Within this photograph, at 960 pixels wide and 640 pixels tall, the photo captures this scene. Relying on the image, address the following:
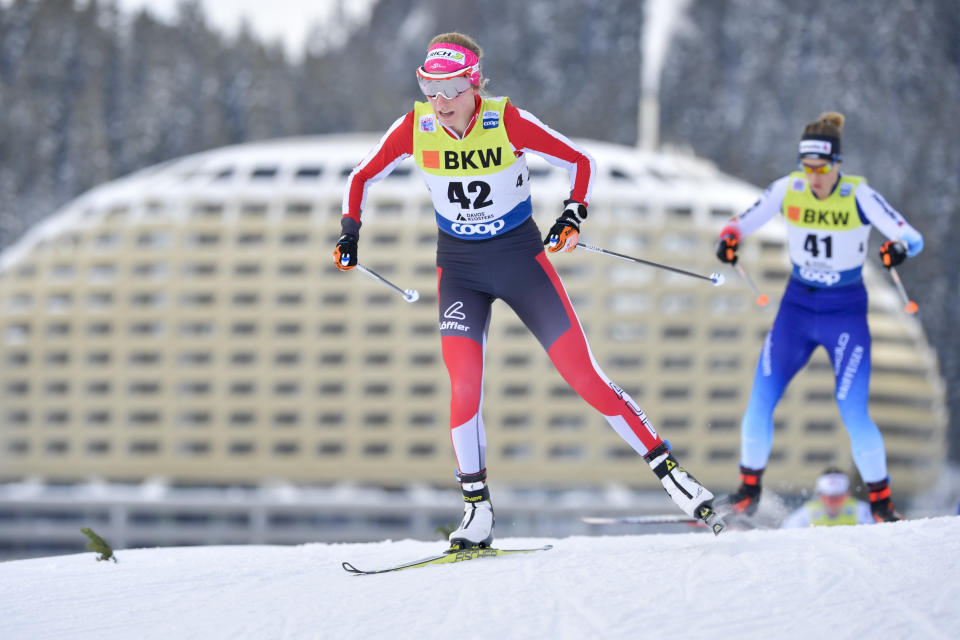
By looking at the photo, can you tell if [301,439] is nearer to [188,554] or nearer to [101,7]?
[188,554]

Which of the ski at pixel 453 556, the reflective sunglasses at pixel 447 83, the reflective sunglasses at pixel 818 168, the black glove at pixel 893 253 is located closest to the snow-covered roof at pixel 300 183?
the reflective sunglasses at pixel 818 168

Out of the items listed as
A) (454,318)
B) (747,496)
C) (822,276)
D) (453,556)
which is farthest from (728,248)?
(453,556)

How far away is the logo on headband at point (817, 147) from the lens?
589cm

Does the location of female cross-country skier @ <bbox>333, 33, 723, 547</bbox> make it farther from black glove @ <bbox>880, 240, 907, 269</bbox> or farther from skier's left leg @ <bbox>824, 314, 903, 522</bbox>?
black glove @ <bbox>880, 240, 907, 269</bbox>

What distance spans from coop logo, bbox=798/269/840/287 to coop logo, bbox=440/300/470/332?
2503 millimetres

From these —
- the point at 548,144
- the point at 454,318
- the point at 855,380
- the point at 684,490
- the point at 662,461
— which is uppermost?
the point at 548,144

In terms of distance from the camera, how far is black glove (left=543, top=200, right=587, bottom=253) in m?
4.52

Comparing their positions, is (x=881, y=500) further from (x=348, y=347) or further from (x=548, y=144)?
(x=348, y=347)

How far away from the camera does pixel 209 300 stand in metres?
53.6

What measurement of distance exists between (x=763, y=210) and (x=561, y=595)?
11.2ft

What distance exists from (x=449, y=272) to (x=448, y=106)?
2.56ft

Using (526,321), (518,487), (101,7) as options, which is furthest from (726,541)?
(101,7)

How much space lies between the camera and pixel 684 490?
4621 millimetres

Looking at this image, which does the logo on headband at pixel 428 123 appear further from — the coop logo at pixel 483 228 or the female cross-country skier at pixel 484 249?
the coop logo at pixel 483 228
